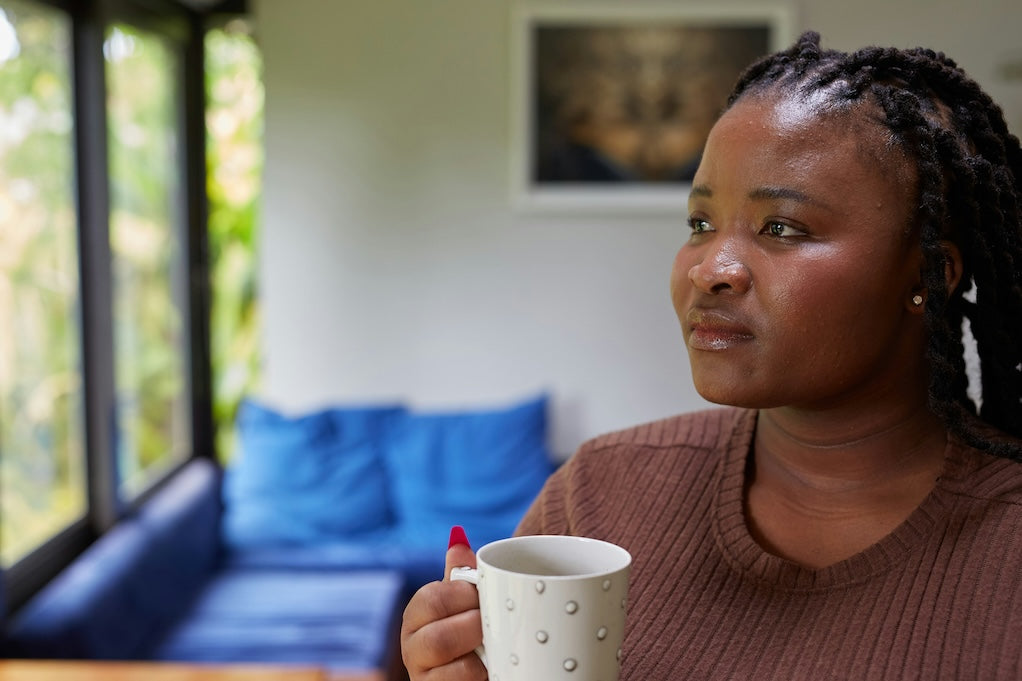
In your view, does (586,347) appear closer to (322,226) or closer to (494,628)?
(322,226)

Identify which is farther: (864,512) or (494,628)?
(864,512)

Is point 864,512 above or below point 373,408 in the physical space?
above

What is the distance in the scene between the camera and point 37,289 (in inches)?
101

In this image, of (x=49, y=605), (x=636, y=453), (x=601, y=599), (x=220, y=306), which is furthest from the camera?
(x=220, y=306)

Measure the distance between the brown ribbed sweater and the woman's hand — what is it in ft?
0.64

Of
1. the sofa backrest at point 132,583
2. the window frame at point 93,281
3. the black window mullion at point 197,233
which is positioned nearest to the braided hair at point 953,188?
the sofa backrest at point 132,583

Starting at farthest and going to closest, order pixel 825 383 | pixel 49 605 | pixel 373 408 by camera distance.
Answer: pixel 373 408 → pixel 49 605 → pixel 825 383

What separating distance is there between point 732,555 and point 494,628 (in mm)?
324

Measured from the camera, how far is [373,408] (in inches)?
142

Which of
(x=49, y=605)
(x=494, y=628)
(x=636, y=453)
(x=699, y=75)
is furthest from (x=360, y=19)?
(x=494, y=628)

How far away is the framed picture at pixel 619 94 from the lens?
3.63 m

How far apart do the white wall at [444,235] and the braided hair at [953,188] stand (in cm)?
274

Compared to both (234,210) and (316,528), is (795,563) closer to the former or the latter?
(316,528)

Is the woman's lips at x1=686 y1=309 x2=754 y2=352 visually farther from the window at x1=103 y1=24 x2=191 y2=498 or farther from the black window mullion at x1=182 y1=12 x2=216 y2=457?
the black window mullion at x1=182 y1=12 x2=216 y2=457
